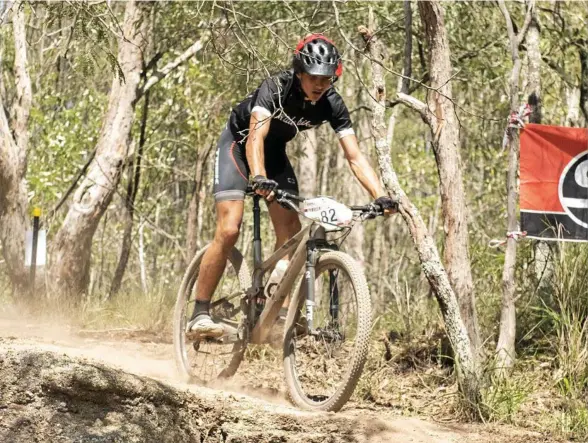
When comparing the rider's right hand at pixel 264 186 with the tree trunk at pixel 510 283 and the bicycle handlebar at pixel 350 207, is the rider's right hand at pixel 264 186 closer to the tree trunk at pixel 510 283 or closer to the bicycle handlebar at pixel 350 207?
the bicycle handlebar at pixel 350 207

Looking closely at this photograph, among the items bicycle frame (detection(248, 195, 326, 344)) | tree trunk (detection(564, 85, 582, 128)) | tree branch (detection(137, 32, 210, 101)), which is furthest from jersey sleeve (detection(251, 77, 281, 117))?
tree branch (detection(137, 32, 210, 101))

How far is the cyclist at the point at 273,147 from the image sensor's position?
5.75 meters

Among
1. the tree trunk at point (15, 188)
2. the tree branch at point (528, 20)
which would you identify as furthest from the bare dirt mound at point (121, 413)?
the tree trunk at point (15, 188)

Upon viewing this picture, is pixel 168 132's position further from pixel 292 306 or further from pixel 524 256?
pixel 292 306

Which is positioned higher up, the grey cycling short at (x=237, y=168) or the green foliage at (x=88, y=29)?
the green foliage at (x=88, y=29)

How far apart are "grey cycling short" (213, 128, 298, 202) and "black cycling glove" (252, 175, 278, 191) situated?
1.70 feet

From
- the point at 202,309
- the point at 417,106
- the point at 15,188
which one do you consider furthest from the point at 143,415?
the point at 15,188

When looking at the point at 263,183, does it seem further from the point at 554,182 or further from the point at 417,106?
the point at 554,182

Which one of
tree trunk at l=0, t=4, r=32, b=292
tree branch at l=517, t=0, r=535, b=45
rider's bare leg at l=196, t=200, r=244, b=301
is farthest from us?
tree trunk at l=0, t=4, r=32, b=292

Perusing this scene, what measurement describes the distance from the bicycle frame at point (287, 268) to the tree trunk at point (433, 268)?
32.1 inches

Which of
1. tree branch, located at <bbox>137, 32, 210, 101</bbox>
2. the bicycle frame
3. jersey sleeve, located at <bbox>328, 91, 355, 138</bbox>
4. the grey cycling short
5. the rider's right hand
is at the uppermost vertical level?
tree branch, located at <bbox>137, 32, 210, 101</bbox>

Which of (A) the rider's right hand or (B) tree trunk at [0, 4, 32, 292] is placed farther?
(B) tree trunk at [0, 4, 32, 292]

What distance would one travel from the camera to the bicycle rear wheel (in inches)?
261

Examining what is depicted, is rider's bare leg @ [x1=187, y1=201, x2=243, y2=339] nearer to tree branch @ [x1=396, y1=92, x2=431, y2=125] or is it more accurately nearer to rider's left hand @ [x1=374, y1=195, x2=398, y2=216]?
rider's left hand @ [x1=374, y1=195, x2=398, y2=216]
